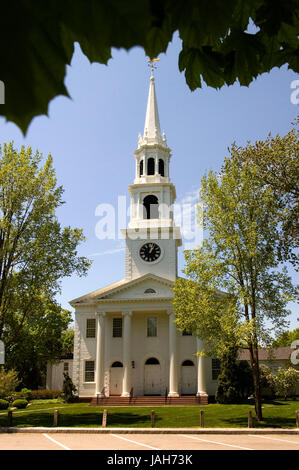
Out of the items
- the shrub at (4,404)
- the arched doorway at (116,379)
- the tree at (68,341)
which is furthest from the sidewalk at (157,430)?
the tree at (68,341)

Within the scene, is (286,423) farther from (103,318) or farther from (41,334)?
(103,318)

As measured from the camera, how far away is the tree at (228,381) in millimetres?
35219

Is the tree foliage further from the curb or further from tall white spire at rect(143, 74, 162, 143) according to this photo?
tall white spire at rect(143, 74, 162, 143)

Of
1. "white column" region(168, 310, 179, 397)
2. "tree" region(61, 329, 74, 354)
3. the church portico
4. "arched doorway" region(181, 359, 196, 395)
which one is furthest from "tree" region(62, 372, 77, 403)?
"tree" region(61, 329, 74, 354)

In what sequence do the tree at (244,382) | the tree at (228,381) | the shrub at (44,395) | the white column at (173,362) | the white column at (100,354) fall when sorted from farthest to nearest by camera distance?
the shrub at (44,395), the white column at (100,354), the white column at (173,362), the tree at (244,382), the tree at (228,381)

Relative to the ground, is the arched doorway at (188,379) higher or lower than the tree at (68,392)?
higher

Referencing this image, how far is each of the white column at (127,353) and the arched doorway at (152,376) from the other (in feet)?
6.34

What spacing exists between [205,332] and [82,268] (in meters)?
8.33

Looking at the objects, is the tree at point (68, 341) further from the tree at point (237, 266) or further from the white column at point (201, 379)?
the tree at point (237, 266)

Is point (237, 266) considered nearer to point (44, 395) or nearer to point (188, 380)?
point (188, 380)

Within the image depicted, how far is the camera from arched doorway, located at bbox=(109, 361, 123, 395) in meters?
40.6

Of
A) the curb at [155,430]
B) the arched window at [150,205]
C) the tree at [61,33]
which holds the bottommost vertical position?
the curb at [155,430]

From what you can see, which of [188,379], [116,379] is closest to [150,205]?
[116,379]

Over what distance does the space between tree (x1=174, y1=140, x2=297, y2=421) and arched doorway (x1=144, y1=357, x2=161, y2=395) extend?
16.5m
